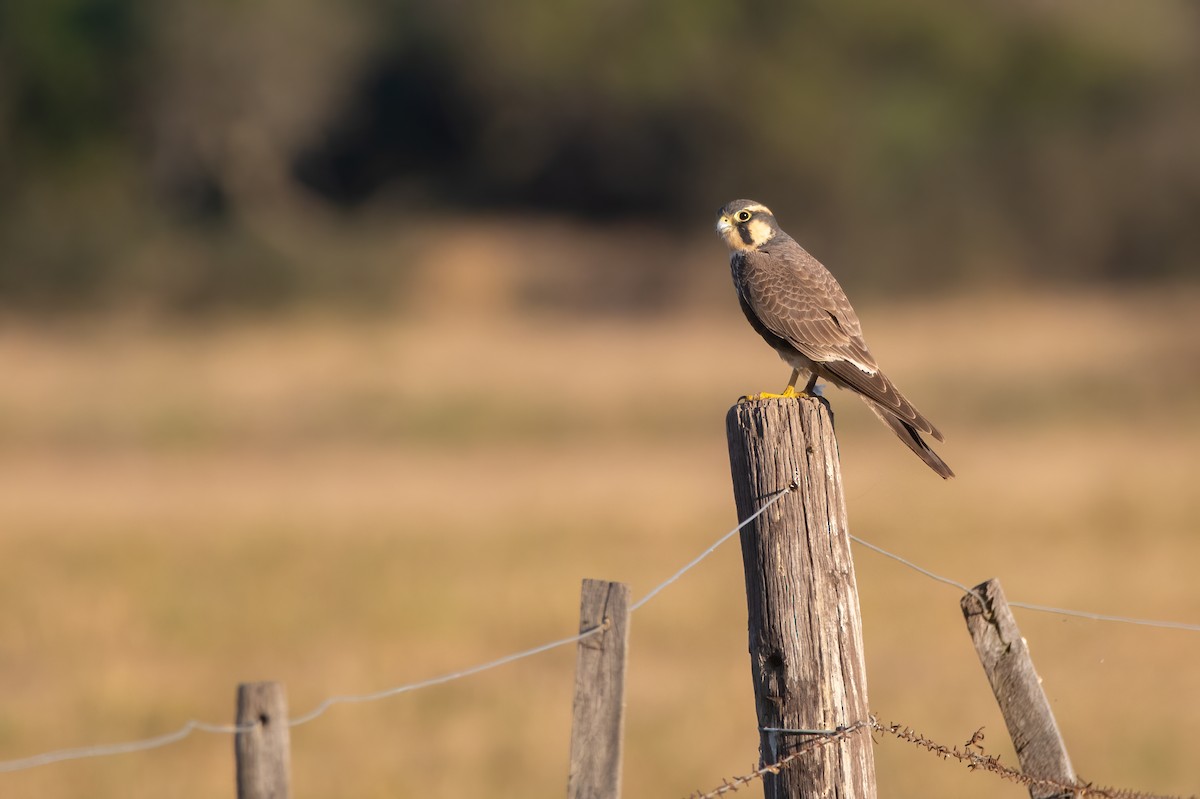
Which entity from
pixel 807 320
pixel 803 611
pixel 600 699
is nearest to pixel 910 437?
pixel 807 320

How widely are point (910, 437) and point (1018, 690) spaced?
5.47 ft

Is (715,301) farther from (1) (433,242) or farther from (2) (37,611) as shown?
(2) (37,611)

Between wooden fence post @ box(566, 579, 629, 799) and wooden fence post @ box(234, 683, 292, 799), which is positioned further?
wooden fence post @ box(566, 579, 629, 799)

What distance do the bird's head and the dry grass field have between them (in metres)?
3.14

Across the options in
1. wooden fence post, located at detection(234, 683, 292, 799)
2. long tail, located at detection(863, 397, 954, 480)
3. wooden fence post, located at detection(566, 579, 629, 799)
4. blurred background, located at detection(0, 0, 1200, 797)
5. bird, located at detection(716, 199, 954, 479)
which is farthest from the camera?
blurred background, located at detection(0, 0, 1200, 797)

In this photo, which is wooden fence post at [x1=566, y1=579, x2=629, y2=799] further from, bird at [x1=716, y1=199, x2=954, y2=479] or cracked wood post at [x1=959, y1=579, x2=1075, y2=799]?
bird at [x1=716, y1=199, x2=954, y2=479]

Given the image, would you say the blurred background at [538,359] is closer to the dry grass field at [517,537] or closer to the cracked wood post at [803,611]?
the dry grass field at [517,537]

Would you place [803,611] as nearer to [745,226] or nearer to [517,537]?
[745,226]

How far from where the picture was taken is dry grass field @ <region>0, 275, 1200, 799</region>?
30.0 feet

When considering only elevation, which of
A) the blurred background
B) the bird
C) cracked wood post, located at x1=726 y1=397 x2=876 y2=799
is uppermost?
the blurred background

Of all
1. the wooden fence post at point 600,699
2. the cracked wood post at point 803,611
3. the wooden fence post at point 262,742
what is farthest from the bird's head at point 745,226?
the wooden fence post at point 262,742

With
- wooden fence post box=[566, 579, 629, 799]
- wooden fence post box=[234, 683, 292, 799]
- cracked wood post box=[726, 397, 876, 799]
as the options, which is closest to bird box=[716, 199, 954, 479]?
cracked wood post box=[726, 397, 876, 799]

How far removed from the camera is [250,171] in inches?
1666

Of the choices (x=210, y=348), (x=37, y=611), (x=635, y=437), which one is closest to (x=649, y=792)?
(x=37, y=611)
